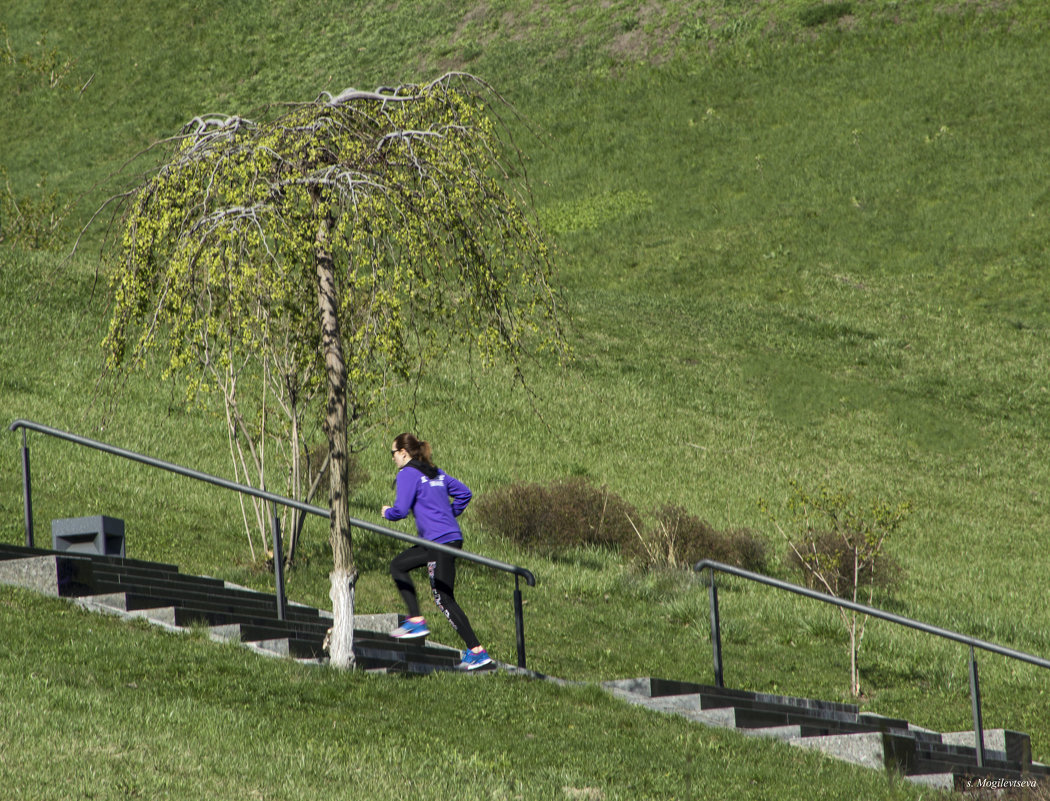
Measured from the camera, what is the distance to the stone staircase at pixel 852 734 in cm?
932

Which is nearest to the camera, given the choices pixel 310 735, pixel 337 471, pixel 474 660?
pixel 310 735

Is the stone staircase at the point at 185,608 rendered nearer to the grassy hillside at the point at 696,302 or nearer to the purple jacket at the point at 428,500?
the purple jacket at the point at 428,500

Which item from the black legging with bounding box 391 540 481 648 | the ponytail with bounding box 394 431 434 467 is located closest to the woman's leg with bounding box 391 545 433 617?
the black legging with bounding box 391 540 481 648

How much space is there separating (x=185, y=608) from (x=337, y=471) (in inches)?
76.9

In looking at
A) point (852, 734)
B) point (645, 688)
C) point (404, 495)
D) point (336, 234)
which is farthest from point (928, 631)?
point (336, 234)

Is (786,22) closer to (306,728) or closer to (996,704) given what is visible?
(996,704)

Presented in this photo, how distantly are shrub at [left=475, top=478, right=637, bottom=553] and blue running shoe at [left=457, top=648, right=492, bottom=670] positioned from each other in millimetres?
8761

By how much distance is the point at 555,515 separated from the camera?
19.6 metres

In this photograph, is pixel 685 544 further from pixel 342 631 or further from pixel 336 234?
pixel 336 234

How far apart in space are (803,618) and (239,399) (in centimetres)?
1237

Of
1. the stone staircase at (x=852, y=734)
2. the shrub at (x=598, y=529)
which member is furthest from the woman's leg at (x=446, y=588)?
the shrub at (x=598, y=529)

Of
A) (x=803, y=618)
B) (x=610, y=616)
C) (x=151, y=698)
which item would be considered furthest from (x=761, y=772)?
(x=803, y=618)

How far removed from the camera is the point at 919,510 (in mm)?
25516

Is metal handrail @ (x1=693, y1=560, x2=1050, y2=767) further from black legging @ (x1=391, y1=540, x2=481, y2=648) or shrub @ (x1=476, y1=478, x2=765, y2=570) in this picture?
shrub @ (x1=476, y1=478, x2=765, y2=570)
